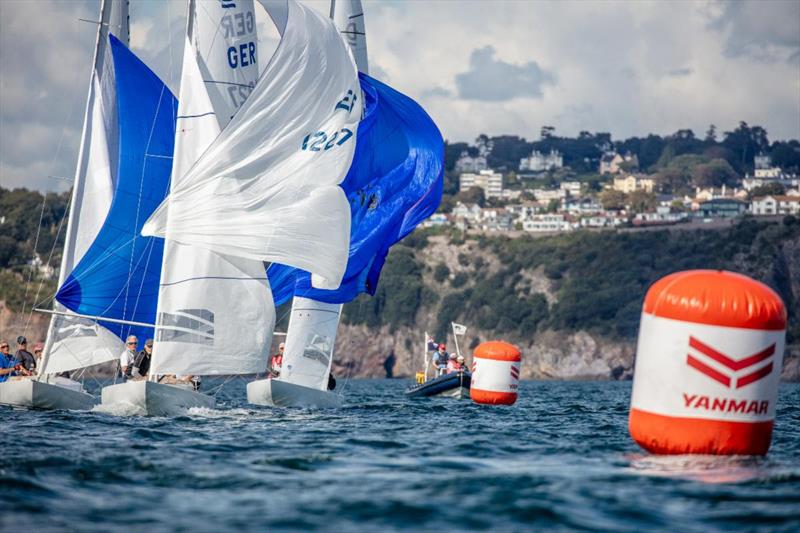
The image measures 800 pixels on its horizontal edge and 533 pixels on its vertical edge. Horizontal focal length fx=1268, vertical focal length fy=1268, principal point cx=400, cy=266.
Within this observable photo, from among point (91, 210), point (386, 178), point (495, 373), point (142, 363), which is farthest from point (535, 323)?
point (142, 363)

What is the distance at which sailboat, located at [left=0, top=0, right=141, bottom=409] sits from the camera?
2539 cm

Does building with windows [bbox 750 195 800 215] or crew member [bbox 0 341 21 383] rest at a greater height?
building with windows [bbox 750 195 800 215]

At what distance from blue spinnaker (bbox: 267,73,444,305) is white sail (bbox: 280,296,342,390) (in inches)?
32.1

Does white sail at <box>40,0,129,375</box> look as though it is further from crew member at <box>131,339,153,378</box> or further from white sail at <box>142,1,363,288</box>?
white sail at <box>142,1,363,288</box>

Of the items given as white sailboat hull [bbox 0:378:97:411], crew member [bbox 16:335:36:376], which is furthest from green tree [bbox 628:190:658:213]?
white sailboat hull [bbox 0:378:97:411]

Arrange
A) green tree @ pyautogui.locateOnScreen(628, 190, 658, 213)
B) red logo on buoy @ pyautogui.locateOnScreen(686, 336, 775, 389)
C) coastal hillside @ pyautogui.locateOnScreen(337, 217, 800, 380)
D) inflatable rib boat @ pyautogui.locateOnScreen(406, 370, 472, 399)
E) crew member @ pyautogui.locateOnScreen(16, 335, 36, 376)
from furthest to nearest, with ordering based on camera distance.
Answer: green tree @ pyautogui.locateOnScreen(628, 190, 658, 213) → coastal hillside @ pyautogui.locateOnScreen(337, 217, 800, 380) → inflatable rib boat @ pyautogui.locateOnScreen(406, 370, 472, 399) → crew member @ pyautogui.locateOnScreen(16, 335, 36, 376) → red logo on buoy @ pyautogui.locateOnScreen(686, 336, 775, 389)

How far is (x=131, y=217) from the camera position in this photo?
2698cm

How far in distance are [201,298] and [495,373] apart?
36.8 ft

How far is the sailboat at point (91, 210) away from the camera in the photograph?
83.3ft

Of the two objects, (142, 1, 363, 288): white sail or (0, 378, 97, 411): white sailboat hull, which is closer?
(142, 1, 363, 288): white sail

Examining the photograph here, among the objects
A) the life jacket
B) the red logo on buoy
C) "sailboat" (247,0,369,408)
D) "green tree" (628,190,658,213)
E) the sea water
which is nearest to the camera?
the sea water

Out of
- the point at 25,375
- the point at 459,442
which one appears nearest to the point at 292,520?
the point at 459,442

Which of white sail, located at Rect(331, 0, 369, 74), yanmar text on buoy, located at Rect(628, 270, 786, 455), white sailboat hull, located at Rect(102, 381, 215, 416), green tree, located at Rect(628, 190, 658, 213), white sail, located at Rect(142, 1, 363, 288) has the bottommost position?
white sailboat hull, located at Rect(102, 381, 215, 416)

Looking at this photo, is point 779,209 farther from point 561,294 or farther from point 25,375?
point 25,375
